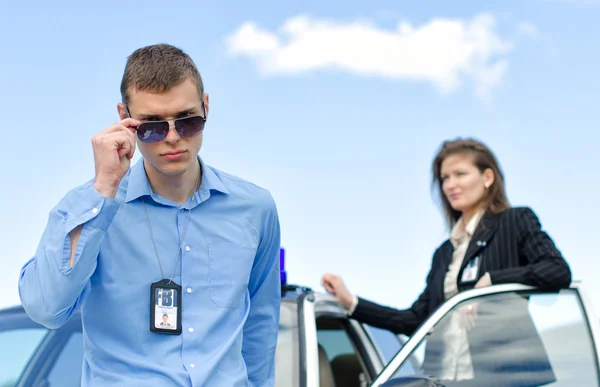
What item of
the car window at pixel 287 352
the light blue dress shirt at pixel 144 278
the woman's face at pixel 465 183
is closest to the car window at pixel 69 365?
the car window at pixel 287 352

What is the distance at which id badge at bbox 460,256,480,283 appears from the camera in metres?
3.84

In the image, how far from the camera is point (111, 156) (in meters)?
2.22

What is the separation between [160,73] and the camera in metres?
2.38

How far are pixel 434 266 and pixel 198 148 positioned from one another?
7.02ft

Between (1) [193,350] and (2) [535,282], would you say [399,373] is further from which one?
(1) [193,350]

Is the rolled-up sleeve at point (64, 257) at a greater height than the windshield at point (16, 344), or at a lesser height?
greater

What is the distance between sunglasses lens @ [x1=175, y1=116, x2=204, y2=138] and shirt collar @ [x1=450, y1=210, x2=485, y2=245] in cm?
202

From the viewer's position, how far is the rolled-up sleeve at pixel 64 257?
7.00 feet

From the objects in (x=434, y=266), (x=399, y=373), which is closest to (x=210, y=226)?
(x=399, y=373)

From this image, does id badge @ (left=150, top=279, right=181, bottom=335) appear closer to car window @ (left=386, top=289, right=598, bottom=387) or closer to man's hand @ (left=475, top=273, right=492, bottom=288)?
car window @ (left=386, top=289, right=598, bottom=387)

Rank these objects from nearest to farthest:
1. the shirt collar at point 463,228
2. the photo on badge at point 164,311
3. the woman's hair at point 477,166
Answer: the photo on badge at point 164,311
the shirt collar at point 463,228
the woman's hair at point 477,166

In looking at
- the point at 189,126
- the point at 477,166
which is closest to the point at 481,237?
the point at 477,166

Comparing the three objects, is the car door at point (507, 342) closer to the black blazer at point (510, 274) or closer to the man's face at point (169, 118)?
the black blazer at point (510, 274)

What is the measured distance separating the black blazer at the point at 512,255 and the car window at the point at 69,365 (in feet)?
5.87
